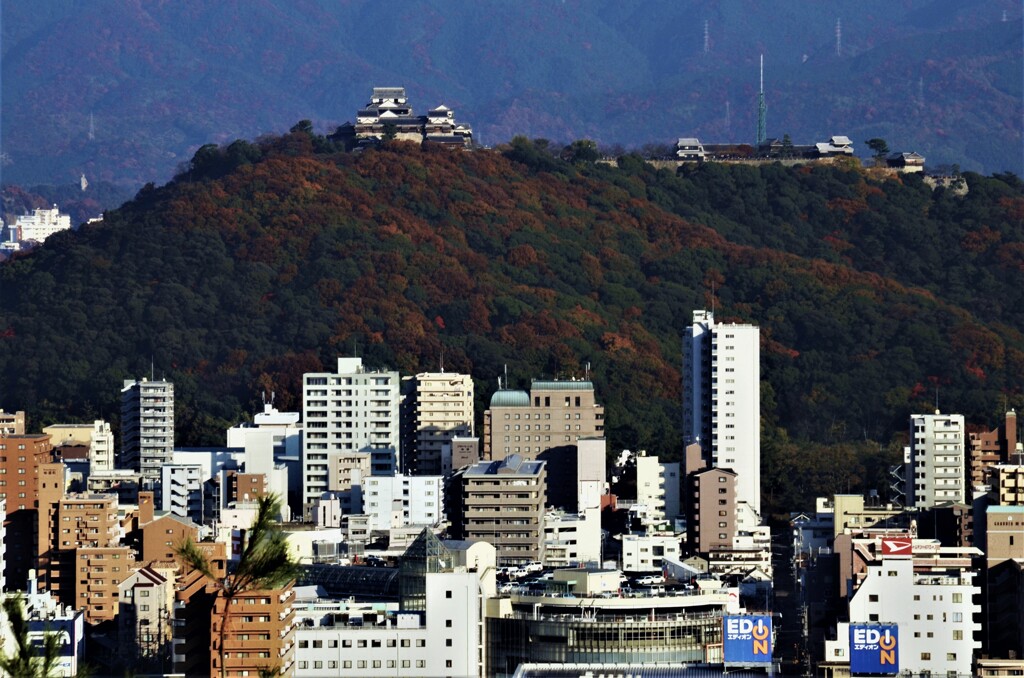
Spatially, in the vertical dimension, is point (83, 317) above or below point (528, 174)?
below

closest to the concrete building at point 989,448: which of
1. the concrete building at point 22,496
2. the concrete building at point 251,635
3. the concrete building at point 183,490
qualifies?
the concrete building at point 183,490

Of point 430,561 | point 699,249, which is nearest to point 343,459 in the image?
point 430,561

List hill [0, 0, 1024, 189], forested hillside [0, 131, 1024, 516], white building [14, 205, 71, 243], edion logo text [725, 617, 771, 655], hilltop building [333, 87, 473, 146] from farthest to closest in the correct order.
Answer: hill [0, 0, 1024, 189] → white building [14, 205, 71, 243] → hilltop building [333, 87, 473, 146] → forested hillside [0, 131, 1024, 516] → edion logo text [725, 617, 771, 655]

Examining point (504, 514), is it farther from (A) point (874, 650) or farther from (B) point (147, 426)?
(A) point (874, 650)

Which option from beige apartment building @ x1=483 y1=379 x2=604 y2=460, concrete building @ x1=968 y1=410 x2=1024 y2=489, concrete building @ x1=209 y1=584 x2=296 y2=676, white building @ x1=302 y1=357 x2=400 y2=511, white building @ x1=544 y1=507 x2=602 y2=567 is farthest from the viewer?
white building @ x1=302 y1=357 x2=400 y2=511

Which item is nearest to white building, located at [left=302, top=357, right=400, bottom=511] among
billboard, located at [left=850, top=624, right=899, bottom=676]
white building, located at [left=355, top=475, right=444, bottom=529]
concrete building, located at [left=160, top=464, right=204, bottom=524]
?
concrete building, located at [left=160, top=464, right=204, bottom=524]

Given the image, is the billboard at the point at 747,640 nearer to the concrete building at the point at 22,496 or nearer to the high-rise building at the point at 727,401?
the concrete building at the point at 22,496

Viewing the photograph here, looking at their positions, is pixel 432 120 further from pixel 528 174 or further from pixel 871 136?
pixel 871 136

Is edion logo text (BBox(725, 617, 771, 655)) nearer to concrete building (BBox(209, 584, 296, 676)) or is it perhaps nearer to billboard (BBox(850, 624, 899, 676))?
billboard (BBox(850, 624, 899, 676))
